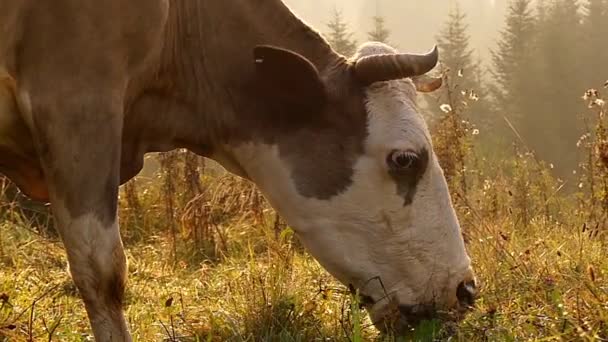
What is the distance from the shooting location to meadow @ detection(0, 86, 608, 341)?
11.1ft

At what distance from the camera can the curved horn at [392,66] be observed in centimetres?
357

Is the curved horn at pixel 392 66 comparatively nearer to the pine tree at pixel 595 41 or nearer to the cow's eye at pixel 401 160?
the cow's eye at pixel 401 160

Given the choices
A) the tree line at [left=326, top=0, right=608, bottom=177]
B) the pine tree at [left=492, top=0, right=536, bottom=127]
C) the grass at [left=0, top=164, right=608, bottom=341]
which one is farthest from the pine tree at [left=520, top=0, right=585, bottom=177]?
the grass at [left=0, top=164, right=608, bottom=341]

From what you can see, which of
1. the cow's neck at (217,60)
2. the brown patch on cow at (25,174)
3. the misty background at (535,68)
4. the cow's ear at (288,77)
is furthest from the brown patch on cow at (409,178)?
the misty background at (535,68)

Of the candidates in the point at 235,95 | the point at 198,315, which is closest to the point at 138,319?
the point at 198,315

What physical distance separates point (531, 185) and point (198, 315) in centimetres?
657

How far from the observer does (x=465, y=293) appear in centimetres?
357

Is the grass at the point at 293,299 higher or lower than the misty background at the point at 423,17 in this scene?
higher

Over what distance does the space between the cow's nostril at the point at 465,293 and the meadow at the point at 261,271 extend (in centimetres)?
8

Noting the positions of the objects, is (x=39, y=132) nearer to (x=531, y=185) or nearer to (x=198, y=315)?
(x=198, y=315)

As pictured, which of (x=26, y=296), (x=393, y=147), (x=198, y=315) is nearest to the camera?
(x=393, y=147)

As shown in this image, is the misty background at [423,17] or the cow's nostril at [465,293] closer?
the cow's nostril at [465,293]

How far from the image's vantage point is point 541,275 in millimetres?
3992

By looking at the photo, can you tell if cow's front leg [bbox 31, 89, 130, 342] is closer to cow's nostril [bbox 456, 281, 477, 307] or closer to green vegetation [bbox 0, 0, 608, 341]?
green vegetation [bbox 0, 0, 608, 341]
